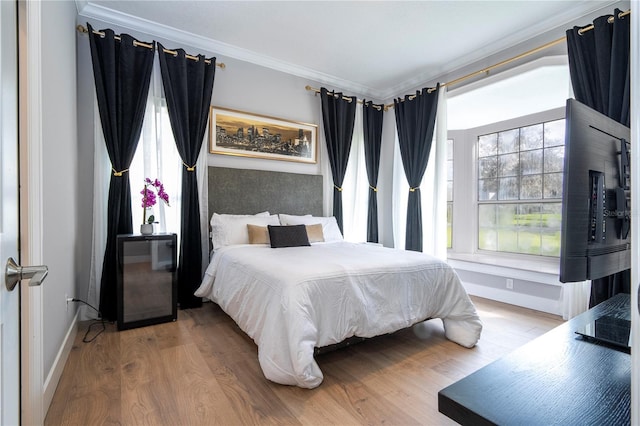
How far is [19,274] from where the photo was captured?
69 cm

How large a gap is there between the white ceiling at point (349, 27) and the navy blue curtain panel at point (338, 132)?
18.2 inches

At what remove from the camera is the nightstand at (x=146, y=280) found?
2621mm

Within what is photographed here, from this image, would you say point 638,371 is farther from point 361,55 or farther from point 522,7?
point 361,55

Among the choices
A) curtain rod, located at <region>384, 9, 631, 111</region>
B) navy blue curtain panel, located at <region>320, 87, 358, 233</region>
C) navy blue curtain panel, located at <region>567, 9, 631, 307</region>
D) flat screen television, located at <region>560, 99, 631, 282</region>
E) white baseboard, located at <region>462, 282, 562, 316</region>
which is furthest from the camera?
navy blue curtain panel, located at <region>320, 87, 358, 233</region>

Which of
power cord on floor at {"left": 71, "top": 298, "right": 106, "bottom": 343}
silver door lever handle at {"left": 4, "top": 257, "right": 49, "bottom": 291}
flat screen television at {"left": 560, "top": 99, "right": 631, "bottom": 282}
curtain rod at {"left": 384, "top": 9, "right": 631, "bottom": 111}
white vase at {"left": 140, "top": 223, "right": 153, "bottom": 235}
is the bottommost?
power cord on floor at {"left": 71, "top": 298, "right": 106, "bottom": 343}

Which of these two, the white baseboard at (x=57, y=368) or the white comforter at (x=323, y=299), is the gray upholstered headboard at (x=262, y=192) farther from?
the white baseboard at (x=57, y=368)

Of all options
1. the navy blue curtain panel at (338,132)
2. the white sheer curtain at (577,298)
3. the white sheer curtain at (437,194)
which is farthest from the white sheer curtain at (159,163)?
the white sheer curtain at (577,298)

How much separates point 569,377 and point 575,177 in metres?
0.48

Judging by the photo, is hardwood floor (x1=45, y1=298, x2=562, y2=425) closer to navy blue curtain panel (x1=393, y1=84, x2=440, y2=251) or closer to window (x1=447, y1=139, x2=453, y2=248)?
navy blue curtain panel (x1=393, y1=84, x2=440, y2=251)

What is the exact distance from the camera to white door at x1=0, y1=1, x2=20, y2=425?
2.12 feet

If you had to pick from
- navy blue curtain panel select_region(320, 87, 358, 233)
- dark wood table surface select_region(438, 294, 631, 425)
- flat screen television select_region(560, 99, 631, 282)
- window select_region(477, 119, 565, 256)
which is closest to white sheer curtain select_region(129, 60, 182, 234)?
navy blue curtain panel select_region(320, 87, 358, 233)

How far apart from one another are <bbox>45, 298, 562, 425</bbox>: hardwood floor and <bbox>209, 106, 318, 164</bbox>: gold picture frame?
1.99m

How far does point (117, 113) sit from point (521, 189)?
14.6 ft

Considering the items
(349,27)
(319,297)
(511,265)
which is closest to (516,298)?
(511,265)
